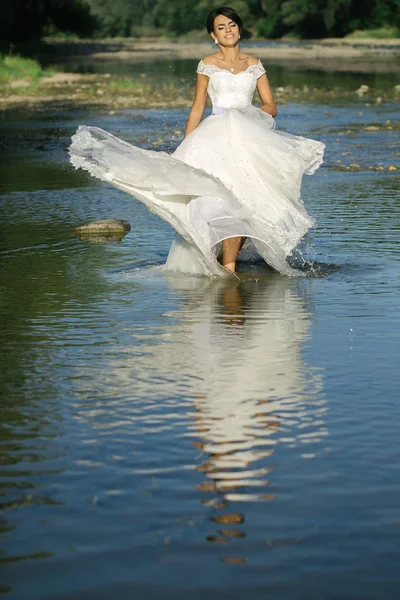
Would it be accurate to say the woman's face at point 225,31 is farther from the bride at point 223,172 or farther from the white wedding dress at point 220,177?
the white wedding dress at point 220,177

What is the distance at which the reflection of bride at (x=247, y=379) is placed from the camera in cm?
580

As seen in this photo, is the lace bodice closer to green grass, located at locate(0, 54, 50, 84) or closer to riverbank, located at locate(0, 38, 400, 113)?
riverbank, located at locate(0, 38, 400, 113)

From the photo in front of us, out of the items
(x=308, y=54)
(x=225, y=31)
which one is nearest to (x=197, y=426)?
(x=225, y=31)

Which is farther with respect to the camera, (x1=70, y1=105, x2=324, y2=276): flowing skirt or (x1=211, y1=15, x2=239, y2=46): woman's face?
(x1=211, y1=15, x2=239, y2=46): woman's face

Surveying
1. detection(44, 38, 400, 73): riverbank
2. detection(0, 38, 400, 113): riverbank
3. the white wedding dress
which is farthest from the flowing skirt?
detection(44, 38, 400, 73): riverbank

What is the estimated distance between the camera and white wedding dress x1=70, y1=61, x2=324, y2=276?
10594mm

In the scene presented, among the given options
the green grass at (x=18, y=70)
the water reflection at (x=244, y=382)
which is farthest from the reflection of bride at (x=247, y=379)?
the green grass at (x=18, y=70)

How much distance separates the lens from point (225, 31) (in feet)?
35.5

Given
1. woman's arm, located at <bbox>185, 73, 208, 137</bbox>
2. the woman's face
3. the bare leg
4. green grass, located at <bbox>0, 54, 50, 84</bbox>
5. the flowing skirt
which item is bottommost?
→ green grass, located at <bbox>0, 54, 50, 84</bbox>

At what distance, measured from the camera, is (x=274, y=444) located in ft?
19.7

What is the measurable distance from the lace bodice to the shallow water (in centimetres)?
130

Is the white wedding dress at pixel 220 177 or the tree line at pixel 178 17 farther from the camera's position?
the tree line at pixel 178 17

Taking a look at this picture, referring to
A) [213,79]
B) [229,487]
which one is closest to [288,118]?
[213,79]

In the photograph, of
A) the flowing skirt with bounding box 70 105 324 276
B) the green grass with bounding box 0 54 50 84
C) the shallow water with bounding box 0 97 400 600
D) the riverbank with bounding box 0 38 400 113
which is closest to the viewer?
the shallow water with bounding box 0 97 400 600
